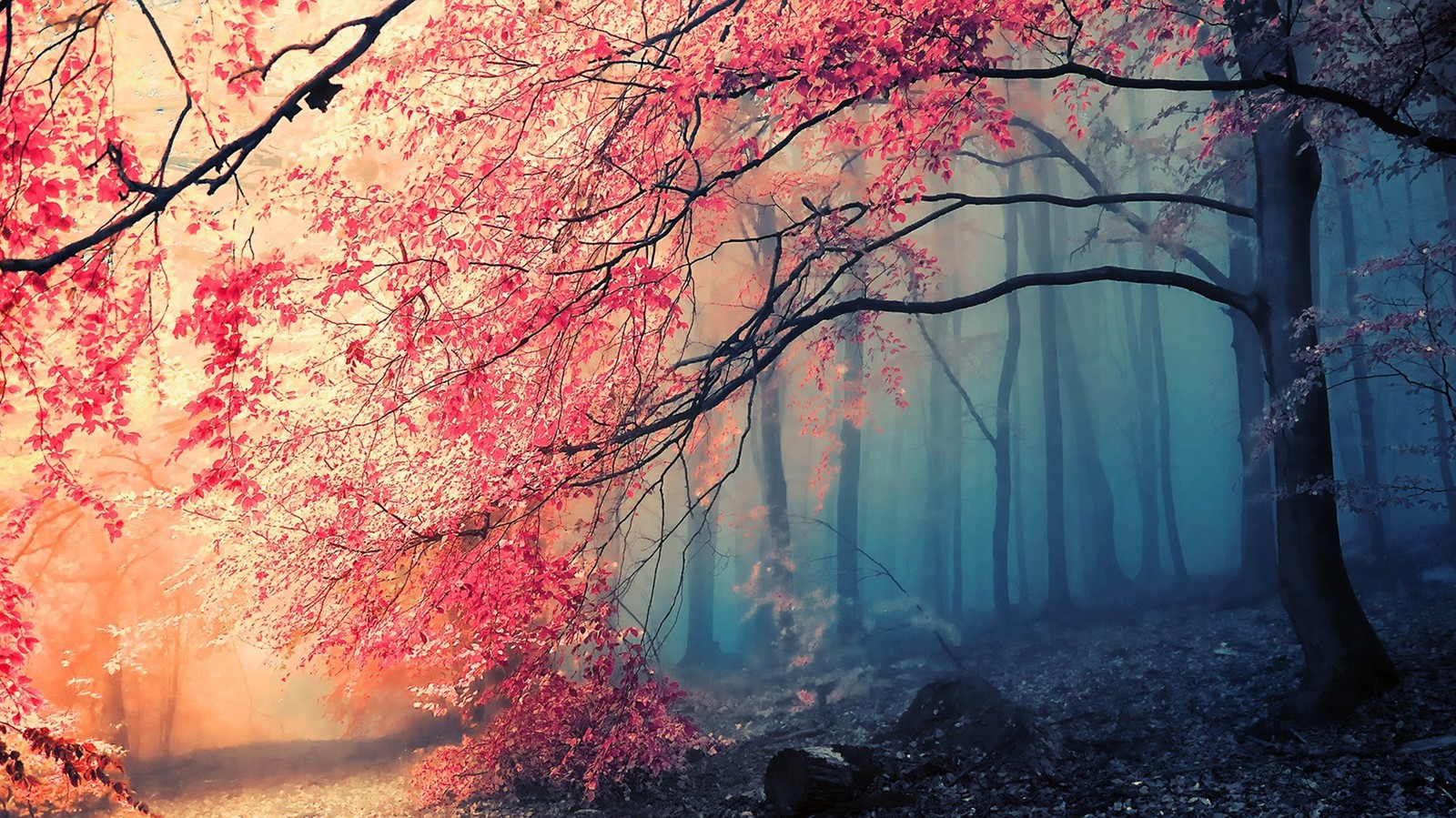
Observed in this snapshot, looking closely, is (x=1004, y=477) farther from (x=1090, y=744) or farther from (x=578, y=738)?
(x=578, y=738)

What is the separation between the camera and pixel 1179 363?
6962 centimetres

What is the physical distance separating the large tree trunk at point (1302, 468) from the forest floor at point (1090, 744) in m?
0.37

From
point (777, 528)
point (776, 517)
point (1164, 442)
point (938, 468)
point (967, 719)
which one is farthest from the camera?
point (938, 468)

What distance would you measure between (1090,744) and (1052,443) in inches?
558

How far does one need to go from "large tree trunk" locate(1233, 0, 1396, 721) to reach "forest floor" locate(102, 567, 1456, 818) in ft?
1.20

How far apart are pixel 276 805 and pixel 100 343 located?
34.1 ft

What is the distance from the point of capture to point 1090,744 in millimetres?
8312

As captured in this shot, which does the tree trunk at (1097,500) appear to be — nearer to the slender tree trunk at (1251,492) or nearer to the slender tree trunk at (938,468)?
the slender tree trunk at (1251,492)

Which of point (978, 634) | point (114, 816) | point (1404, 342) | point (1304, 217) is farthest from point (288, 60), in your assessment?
point (978, 634)

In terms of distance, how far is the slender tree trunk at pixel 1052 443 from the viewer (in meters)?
19.7

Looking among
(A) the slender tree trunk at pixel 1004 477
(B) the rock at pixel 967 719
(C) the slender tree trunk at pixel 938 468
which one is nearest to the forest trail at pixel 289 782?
(B) the rock at pixel 967 719

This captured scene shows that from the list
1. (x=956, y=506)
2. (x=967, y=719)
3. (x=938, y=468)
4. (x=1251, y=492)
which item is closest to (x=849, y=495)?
(x=956, y=506)

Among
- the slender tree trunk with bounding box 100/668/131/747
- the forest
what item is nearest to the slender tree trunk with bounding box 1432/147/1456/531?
the forest

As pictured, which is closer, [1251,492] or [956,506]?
[1251,492]
